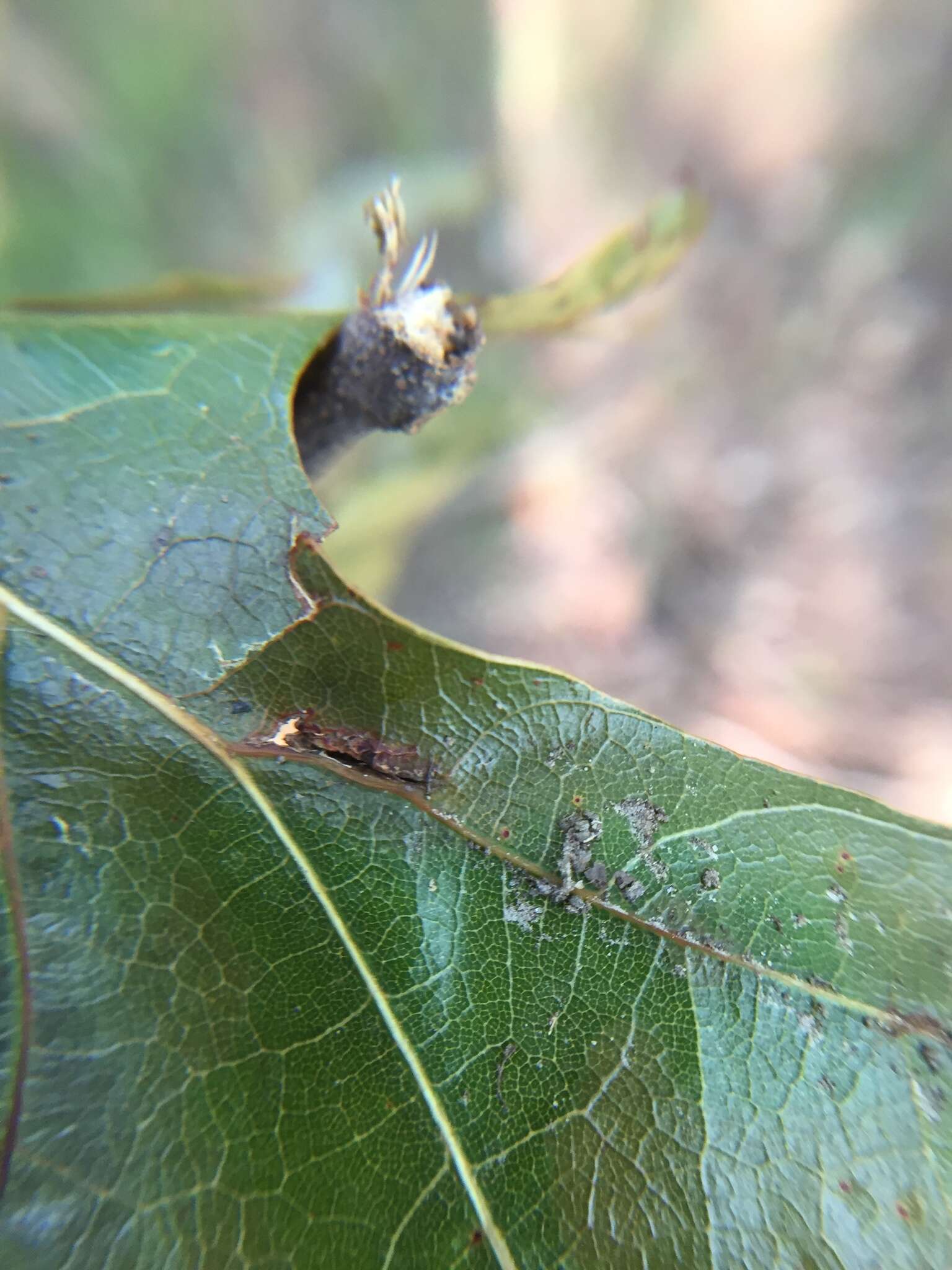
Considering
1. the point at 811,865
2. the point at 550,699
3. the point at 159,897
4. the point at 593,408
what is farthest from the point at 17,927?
the point at 593,408

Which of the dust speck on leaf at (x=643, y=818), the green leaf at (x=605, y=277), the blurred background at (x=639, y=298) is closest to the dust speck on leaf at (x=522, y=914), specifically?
the dust speck on leaf at (x=643, y=818)

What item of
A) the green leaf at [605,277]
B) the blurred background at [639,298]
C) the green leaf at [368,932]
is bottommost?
the green leaf at [368,932]

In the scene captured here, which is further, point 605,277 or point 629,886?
point 605,277

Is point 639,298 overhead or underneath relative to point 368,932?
overhead

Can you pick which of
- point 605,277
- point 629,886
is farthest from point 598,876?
point 605,277

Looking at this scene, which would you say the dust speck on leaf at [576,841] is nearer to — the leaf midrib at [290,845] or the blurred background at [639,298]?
the leaf midrib at [290,845]

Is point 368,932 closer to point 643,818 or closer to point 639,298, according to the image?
point 643,818

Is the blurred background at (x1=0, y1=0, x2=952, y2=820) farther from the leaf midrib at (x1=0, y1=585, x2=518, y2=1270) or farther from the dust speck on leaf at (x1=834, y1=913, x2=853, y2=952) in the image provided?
the dust speck on leaf at (x1=834, y1=913, x2=853, y2=952)

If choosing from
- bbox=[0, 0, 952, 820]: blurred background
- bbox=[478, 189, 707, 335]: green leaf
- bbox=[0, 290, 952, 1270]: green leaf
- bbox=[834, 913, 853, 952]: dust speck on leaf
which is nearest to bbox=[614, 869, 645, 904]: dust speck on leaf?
bbox=[0, 290, 952, 1270]: green leaf
